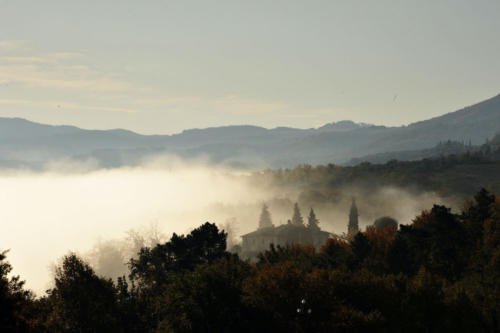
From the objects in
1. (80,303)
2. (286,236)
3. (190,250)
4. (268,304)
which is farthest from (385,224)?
(80,303)

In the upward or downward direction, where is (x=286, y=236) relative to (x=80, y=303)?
downward

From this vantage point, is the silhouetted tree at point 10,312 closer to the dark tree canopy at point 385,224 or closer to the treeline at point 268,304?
the treeline at point 268,304

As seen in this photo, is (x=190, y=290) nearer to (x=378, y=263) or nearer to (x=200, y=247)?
(x=200, y=247)

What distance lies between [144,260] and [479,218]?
47883 mm

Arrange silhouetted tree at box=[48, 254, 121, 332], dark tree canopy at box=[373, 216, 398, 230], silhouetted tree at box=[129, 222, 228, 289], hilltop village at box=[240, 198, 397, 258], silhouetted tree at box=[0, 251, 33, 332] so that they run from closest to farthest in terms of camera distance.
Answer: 1. silhouetted tree at box=[0, 251, 33, 332]
2. silhouetted tree at box=[48, 254, 121, 332]
3. silhouetted tree at box=[129, 222, 228, 289]
4. dark tree canopy at box=[373, 216, 398, 230]
5. hilltop village at box=[240, 198, 397, 258]

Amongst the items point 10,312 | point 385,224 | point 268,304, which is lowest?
point 385,224

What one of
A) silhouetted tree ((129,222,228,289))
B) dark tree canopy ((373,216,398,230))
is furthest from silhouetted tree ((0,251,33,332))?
dark tree canopy ((373,216,398,230))

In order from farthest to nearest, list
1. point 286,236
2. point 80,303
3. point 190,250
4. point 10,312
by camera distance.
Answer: point 286,236, point 190,250, point 80,303, point 10,312

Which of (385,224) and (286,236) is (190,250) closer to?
(385,224)

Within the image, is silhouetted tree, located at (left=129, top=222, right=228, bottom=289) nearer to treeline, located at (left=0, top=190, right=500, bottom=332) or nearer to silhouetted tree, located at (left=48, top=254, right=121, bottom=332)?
treeline, located at (left=0, top=190, right=500, bottom=332)

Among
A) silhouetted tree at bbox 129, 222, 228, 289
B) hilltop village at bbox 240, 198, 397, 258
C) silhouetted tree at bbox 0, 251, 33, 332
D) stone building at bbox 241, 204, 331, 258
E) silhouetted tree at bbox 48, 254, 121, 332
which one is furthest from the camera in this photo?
stone building at bbox 241, 204, 331, 258

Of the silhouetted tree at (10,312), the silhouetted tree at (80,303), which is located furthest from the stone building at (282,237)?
the silhouetted tree at (10,312)

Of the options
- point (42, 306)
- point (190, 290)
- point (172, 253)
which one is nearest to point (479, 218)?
point (172, 253)

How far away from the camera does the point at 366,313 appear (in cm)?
4372
